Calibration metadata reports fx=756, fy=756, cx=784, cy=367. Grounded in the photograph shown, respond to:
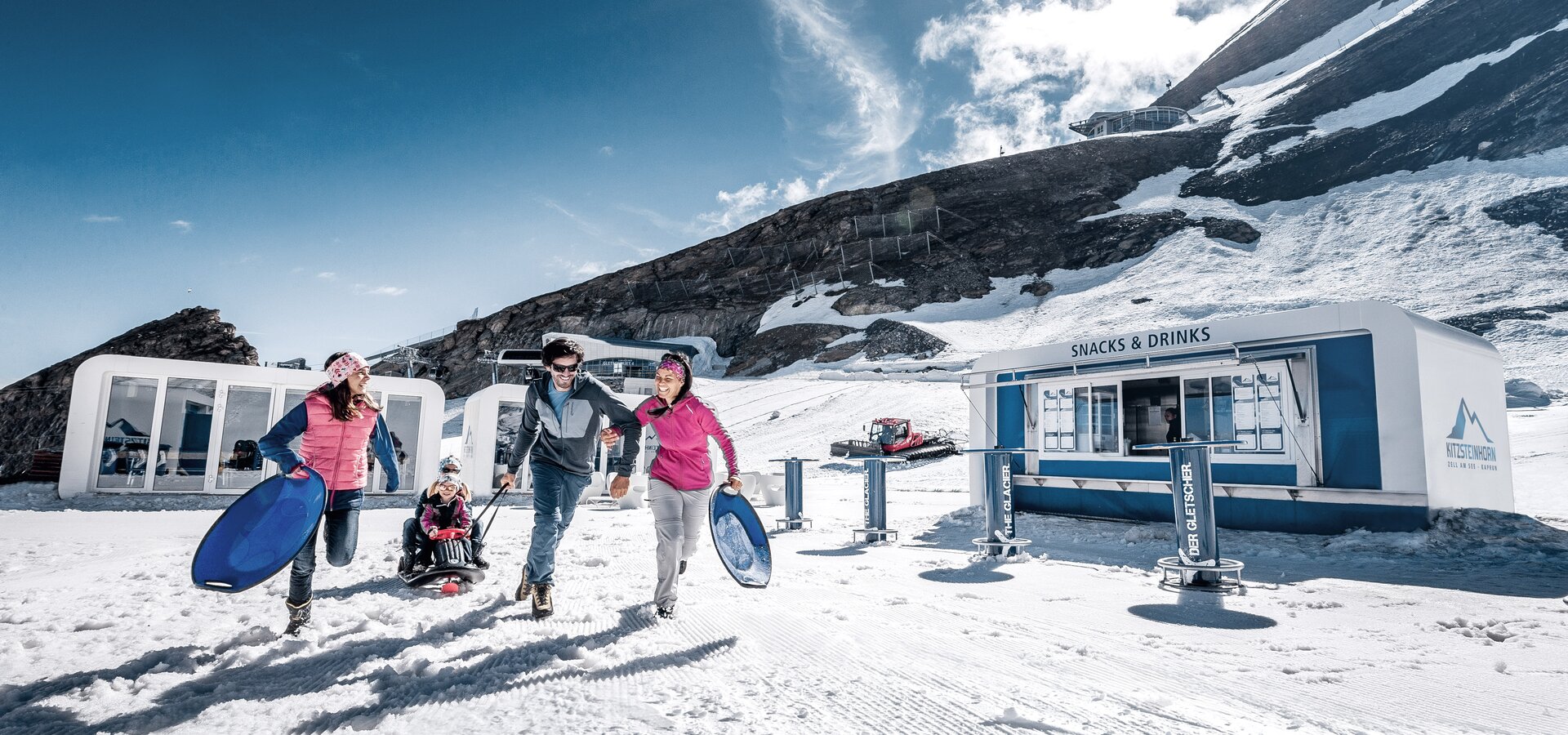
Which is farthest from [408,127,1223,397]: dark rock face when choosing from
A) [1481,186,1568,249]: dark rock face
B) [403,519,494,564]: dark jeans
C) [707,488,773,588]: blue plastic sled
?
[707,488,773,588]: blue plastic sled

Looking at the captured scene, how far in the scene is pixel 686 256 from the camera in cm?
7306

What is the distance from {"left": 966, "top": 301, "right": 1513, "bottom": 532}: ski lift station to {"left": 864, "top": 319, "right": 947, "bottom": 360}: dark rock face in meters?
32.5

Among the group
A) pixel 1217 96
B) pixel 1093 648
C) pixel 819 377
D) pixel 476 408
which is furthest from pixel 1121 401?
pixel 1217 96

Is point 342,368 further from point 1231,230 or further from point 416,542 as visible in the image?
point 1231,230

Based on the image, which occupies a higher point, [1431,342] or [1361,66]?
[1361,66]

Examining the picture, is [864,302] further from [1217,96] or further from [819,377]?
[1217,96]

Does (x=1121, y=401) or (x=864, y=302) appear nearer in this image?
(x=1121, y=401)

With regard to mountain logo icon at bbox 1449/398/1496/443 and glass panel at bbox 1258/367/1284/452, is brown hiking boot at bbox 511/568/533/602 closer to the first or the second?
glass panel at bbox 1258/367/1284/452

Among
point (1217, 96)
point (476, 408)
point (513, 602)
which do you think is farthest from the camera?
point (1217, 96)

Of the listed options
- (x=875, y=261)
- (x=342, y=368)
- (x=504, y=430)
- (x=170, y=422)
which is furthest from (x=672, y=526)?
(x=875, y=261)

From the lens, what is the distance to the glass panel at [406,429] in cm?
1667

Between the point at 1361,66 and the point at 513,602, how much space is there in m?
88.8

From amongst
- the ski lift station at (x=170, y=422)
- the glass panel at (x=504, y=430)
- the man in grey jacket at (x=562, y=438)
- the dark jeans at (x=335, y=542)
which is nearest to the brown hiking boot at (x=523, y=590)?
the man in grey jacket at (x=562, y=438)

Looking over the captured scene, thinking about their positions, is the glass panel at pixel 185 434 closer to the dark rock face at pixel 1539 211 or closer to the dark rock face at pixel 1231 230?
the dark rock face at pixel 1231 230
